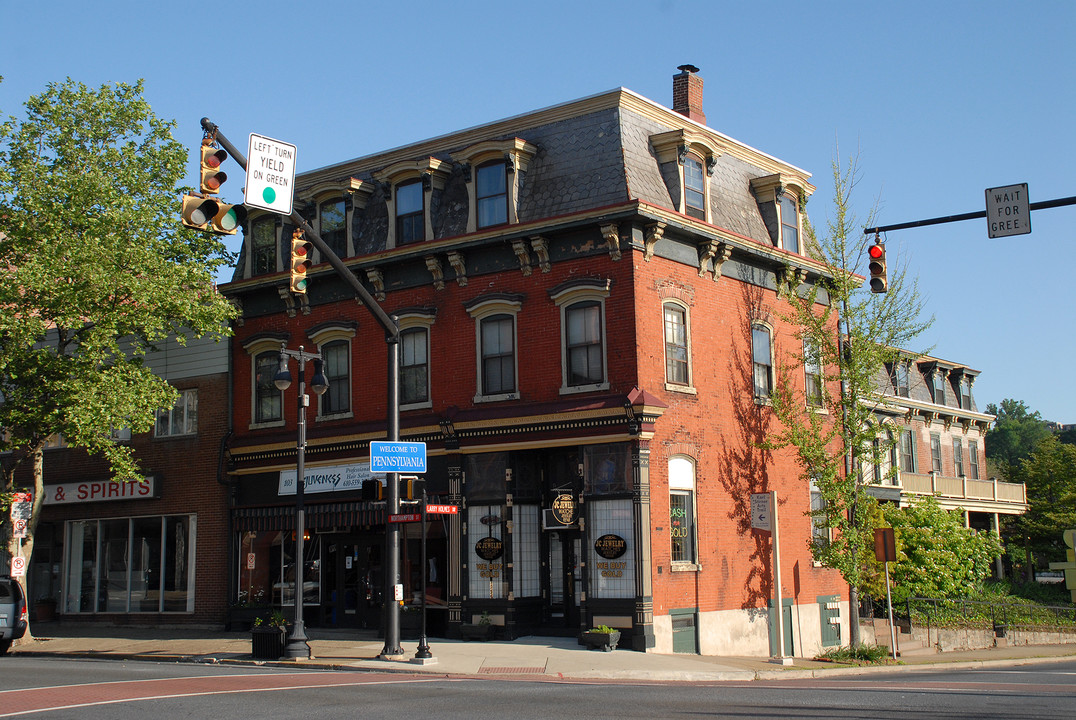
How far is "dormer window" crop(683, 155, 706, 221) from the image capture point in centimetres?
2459

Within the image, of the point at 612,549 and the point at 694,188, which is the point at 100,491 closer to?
the point at 612,549

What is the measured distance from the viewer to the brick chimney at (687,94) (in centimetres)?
2761

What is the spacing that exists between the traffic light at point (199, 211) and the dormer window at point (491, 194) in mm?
12515

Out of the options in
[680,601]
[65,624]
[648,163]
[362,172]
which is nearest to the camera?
[680,601]

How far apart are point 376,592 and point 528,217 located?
391 inches

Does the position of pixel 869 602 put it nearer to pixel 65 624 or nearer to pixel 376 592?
pixel 376 592

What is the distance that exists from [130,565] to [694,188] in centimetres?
1889

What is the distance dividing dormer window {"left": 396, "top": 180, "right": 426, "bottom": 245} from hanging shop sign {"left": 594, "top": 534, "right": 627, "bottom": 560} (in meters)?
8.83

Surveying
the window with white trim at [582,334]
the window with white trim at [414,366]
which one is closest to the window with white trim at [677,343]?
the window with white trim at [582,334]

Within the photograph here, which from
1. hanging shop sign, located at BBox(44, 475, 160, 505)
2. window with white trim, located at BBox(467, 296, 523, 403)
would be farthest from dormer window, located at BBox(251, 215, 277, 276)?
window with white trim, located at BBox(467, 296, 523, 403)

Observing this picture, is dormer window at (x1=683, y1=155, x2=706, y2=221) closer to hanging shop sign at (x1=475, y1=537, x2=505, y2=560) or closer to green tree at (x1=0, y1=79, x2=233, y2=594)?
hanging shop sign at (x1=475, y1=537, x2=505, y2=560)

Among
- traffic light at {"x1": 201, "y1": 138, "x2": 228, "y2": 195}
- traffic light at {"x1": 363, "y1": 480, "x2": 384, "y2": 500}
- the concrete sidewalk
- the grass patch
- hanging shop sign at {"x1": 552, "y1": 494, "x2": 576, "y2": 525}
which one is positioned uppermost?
traffic light at {"x1": 201, "y1": 138, "x2": 228, "y2": 195}

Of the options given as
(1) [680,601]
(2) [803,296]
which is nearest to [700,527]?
(1) [680,601]

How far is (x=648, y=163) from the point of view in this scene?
24016mm
